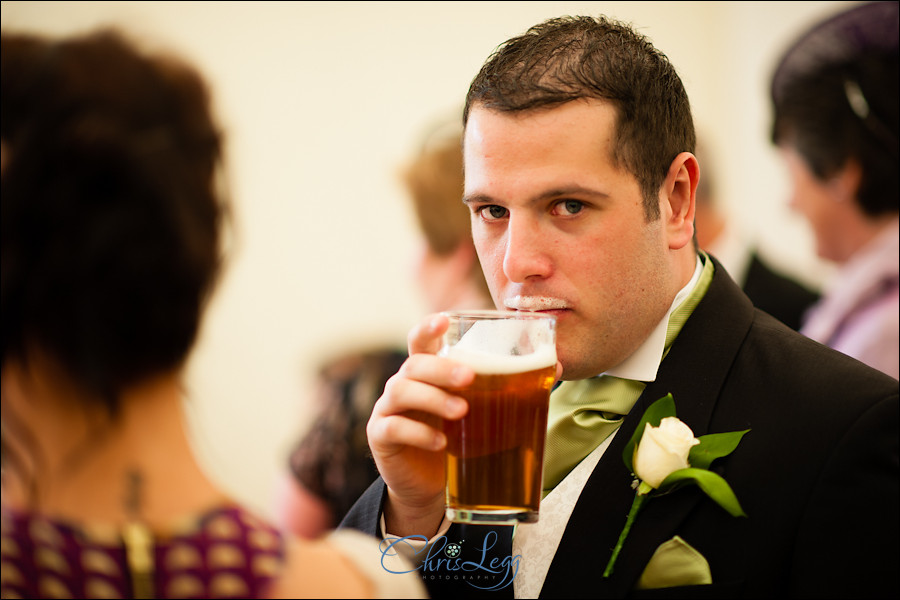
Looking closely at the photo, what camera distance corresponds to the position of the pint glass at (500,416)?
50.7 inches

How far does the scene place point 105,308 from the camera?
3.15 feet

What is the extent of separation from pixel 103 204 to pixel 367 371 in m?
2.13

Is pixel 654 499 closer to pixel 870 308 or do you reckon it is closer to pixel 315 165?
pixel 870 308

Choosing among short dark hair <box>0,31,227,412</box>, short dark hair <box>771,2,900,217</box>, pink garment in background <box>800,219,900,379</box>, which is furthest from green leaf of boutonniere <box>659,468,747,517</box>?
short dark hair <box>771,2,900,217</box>

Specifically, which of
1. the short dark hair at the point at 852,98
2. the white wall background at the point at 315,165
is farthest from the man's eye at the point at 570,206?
the white wall background at the point at 315,165

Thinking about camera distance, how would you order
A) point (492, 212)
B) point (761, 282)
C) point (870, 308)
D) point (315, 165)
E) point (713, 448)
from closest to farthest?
point (713, 448), point (492, 212), point (870, 308), point (761, 282), point (315, 165)

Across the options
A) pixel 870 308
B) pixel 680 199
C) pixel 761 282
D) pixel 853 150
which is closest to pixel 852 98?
pixel 853 150

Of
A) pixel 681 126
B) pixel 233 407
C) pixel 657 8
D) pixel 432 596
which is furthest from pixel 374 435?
pixel 657 8

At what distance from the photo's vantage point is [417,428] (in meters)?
1.37

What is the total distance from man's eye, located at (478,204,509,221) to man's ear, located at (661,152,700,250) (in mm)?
329

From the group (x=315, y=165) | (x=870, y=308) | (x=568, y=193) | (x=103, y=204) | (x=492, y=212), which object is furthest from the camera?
(x=315, y=165)

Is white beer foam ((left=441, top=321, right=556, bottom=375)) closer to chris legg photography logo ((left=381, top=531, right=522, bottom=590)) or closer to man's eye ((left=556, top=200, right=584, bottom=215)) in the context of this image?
man's eye ((left=556, top=200, right=584, bottom=215))

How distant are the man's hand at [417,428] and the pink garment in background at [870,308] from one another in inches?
64.5

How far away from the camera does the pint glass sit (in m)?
1.29
